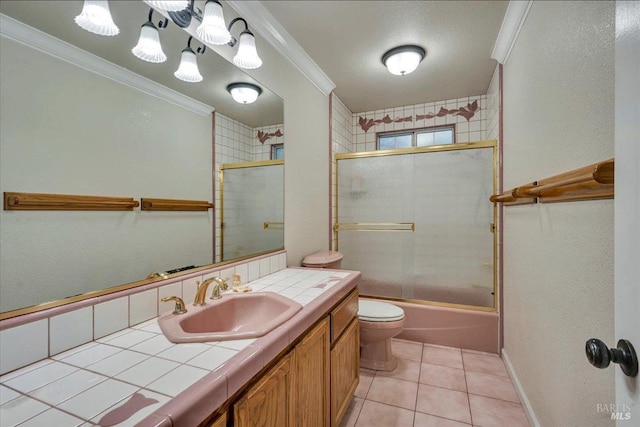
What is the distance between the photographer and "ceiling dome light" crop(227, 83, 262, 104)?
153 centimetres

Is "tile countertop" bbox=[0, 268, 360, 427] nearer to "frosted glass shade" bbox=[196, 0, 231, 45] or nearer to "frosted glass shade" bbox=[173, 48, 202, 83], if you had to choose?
"frosted glass shade" bbox=[173, 48, 202, 83]

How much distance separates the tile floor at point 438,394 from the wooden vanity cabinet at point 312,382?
22cm

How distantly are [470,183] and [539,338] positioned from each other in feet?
4.56

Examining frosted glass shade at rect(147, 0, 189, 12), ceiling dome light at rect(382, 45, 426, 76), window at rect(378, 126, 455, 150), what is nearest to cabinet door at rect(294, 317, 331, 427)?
frosted glass shade at rect(147, 0, 189, 12)

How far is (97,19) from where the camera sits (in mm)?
922

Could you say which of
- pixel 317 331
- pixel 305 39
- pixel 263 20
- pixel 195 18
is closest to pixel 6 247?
pixel 317 331

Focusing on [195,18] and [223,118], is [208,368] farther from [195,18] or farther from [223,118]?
[195,18]

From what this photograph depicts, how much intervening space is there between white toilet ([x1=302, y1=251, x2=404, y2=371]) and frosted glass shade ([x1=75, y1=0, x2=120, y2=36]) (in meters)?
1.63

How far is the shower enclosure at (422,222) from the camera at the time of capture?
2.36m

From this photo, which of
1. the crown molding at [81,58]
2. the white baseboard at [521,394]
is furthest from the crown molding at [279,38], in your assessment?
the white baseboard at [521,394]

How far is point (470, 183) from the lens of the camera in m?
2.40

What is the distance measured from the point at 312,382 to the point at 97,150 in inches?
44.6

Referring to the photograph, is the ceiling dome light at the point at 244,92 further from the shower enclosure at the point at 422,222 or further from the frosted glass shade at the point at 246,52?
the shower enclosure at the point at 422,222

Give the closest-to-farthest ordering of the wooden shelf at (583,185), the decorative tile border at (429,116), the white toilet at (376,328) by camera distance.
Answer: the wooden shelf at (583,185)
the white toilet at (376,328)
the decorative tile border at (429,116)
